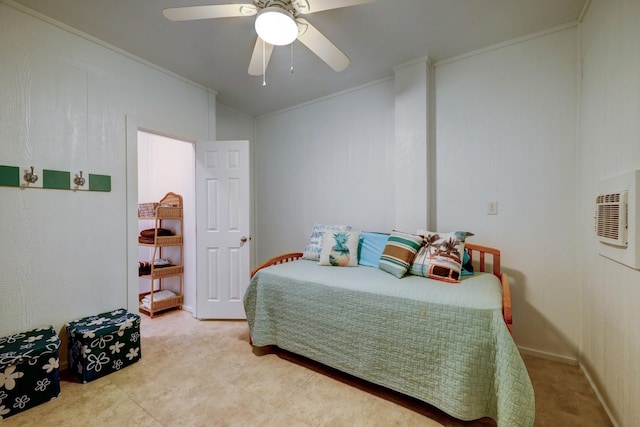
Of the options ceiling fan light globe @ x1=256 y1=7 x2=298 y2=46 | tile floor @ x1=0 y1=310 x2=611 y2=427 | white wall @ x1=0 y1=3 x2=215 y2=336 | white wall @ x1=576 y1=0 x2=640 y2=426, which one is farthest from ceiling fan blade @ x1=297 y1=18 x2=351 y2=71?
tile floor @ x1=0 y1=310 x2=611 y2=427

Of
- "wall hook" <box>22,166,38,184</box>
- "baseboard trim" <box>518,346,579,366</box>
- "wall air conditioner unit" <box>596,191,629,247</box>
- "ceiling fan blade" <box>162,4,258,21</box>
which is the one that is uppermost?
"ceiling fan blade" <box>162,4,258,21</box>

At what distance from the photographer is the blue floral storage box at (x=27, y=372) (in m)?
1.51

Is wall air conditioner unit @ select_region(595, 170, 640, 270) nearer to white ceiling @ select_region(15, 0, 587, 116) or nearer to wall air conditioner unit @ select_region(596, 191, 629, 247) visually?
wall air conditioner unit @ select_region(596, 191, 629, 247)

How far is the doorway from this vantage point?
3.15 m

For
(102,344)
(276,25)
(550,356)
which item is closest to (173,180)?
(102,344)

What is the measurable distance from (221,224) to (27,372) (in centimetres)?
171

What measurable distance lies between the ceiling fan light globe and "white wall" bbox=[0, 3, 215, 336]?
5.13 ft

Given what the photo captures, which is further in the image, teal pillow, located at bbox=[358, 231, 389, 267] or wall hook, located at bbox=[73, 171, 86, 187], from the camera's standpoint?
teal pillow, located at bbox=[358, 231, 389, 267]

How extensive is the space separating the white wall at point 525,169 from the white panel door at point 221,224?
2076mm

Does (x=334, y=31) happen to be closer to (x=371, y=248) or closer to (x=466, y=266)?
(x=371, y=248)

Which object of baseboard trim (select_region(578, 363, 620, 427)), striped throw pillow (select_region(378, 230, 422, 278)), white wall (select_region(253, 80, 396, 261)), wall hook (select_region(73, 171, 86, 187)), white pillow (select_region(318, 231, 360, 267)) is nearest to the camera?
baseboard trim (select_region(578, 363, 620, 427))

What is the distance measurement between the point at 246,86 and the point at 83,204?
6.15 ft

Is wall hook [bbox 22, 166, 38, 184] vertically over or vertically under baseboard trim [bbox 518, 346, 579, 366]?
over

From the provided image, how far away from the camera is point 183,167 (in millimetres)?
3281
